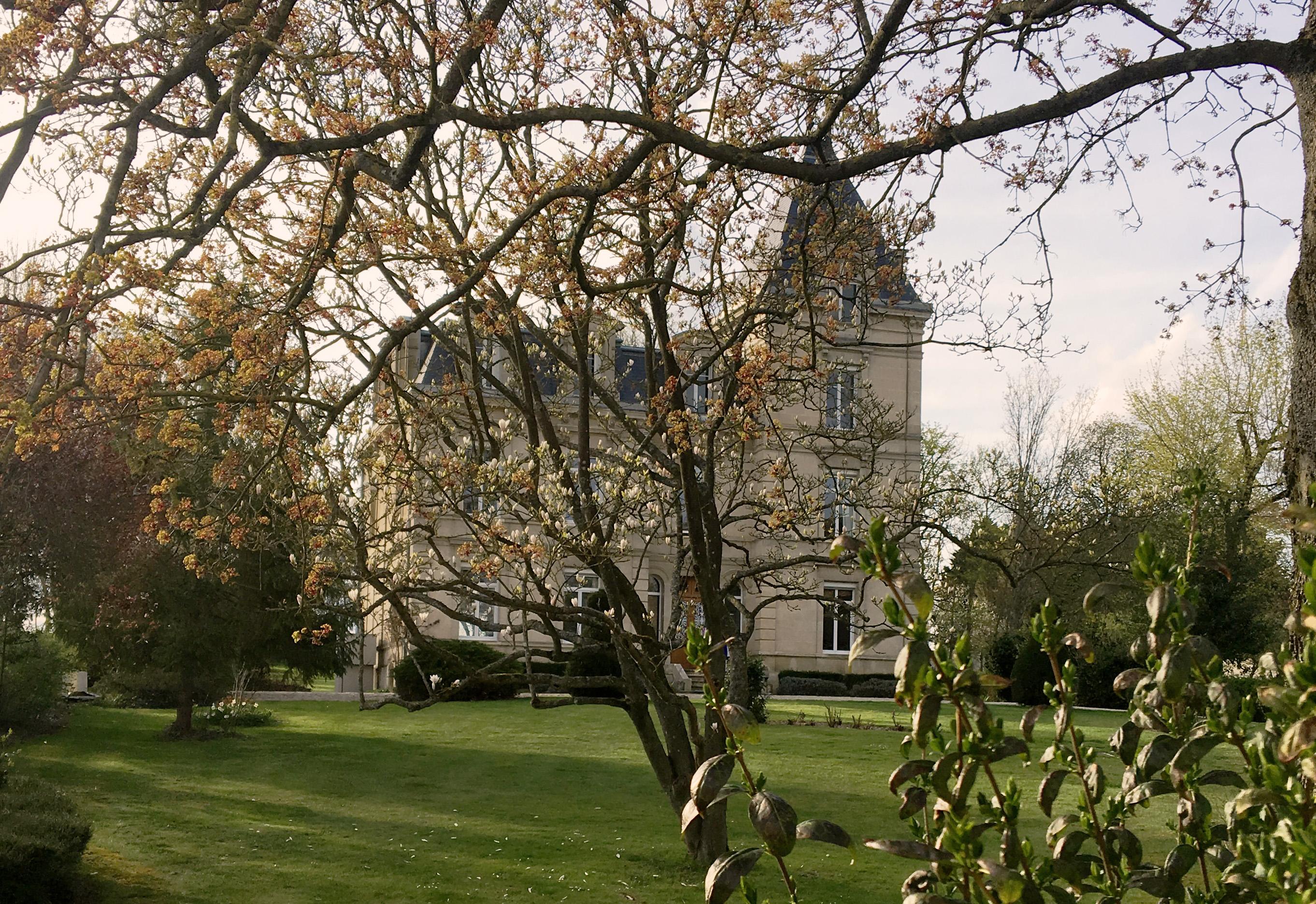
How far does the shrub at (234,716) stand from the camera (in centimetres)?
1959

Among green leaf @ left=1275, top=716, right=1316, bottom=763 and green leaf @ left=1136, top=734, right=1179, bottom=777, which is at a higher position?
green leaf @ left=1275, top=716, right=1316, bottom=763

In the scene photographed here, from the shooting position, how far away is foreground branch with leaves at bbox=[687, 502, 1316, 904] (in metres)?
1.79

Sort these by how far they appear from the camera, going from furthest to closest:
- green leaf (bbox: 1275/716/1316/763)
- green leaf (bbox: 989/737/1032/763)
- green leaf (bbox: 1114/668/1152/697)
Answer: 1. green leaf (bbox: 1114/668/1152/697)
2. green leaf (bbox: 989/737/1032/763)
3. green leaf (bbox: 1275/716/1316/763)

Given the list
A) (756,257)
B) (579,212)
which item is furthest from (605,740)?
(579,212)

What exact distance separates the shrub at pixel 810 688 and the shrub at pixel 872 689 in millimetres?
402

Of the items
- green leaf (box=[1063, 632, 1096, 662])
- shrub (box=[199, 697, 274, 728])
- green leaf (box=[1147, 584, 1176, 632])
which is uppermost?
green leaf (box=[1147, 584, 1176, 632])

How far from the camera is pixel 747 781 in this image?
6.72 feet

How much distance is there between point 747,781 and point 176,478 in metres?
8.13

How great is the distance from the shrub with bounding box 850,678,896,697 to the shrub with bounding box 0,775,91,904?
78.4 ft

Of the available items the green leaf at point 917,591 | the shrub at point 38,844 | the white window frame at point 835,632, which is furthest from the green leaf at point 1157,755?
the white window frame at point 835,632

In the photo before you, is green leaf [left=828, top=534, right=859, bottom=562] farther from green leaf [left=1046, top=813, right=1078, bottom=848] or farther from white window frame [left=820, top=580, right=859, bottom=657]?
white window frame [left=820, top=580, right=859, bottom=657]

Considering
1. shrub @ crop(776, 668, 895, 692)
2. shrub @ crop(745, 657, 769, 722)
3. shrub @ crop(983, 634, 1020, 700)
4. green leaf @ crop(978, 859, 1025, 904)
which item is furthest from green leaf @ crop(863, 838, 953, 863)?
shrub @ crop(776, 668, 895, 692)

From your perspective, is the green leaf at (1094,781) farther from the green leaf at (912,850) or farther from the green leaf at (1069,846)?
the green leaf at (912,850)

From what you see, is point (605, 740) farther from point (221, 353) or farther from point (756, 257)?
point (221, 353)
